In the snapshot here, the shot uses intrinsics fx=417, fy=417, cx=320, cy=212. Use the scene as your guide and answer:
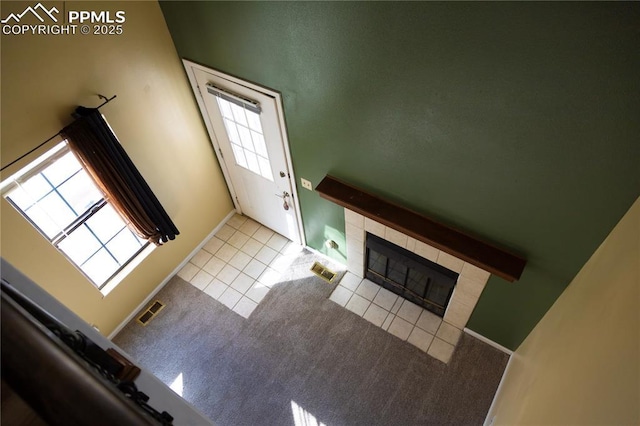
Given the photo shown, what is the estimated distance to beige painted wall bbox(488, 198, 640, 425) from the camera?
51.2 inches

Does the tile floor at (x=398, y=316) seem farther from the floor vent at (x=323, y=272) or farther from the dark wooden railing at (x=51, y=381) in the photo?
the dark wooden railing at (x=51, y=381)

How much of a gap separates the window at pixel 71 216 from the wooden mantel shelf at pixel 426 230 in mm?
1886

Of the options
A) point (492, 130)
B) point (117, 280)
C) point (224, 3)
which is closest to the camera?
point (492, 130)

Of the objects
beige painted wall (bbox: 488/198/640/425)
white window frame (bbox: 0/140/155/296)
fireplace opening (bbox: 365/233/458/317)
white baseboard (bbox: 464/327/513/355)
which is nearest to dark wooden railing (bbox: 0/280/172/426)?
beige painted wall (bbox: 488/198/640/425)

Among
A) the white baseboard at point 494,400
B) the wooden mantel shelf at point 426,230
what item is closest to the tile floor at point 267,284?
the white baseboard at point 494,400

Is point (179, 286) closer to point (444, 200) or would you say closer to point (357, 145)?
point (357, 145)

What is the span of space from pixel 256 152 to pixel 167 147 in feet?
2.59

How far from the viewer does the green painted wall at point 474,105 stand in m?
1.89

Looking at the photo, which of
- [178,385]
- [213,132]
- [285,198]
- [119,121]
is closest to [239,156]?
[213,132]

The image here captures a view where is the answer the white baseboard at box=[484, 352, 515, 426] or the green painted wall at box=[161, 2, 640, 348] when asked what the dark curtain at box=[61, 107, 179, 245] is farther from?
the white baseboard at box=[484, 352, 515, 426]

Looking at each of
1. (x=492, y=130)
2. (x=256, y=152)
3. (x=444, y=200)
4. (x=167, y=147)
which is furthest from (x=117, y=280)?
(x=492, y=130)

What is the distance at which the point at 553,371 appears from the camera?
2.17m

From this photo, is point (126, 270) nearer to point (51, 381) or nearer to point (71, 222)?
point (71, 222)

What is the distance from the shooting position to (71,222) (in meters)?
3.27
